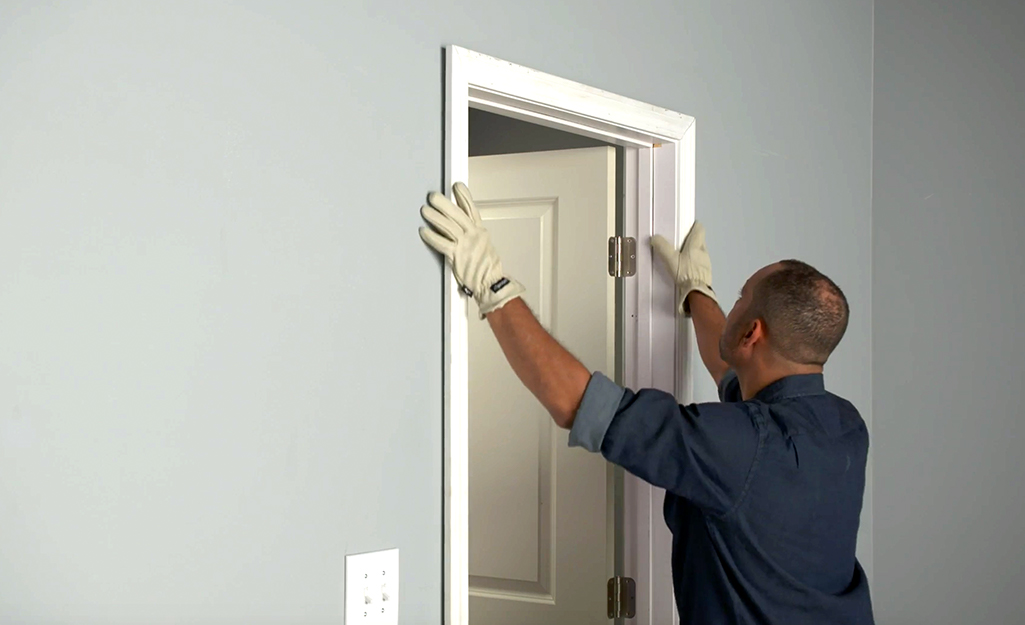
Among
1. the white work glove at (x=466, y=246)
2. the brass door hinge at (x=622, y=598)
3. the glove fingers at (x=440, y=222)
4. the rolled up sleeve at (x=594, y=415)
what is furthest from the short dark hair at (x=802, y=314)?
the brass door hinge at (x=622, y=598)

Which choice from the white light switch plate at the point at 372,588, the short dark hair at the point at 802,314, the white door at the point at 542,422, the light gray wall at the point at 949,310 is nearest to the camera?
the white light switch plate at the point at 372,588

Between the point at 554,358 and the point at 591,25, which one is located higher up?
the point at 591,25

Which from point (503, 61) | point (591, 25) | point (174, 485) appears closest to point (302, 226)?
point (174, 485)

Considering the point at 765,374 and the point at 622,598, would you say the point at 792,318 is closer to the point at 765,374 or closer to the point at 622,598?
the point at 765,374

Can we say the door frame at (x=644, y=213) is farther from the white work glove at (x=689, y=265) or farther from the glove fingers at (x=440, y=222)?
the glove fingers at (x=440, y=222)

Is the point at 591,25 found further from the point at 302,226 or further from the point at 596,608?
the point at 596,608

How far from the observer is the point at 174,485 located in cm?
144

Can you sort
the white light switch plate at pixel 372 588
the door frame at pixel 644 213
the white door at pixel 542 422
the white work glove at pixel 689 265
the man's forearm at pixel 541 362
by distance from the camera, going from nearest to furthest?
the white light switch plate at pixel 372 588
the man's forearm at pixel 541 362
the door frame at pixel 644 213
the white work glove at pixel 689 265
the white door at pixel 542 422

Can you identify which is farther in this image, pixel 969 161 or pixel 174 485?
pixel 969 161

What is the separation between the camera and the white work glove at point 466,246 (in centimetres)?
181

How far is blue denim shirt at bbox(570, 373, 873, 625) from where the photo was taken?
1.76 meters

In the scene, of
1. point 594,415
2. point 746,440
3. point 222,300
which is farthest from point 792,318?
point 222,300

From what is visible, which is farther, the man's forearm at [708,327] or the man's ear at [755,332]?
the man's forearm at [708,327]

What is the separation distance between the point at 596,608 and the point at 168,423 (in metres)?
1.56
